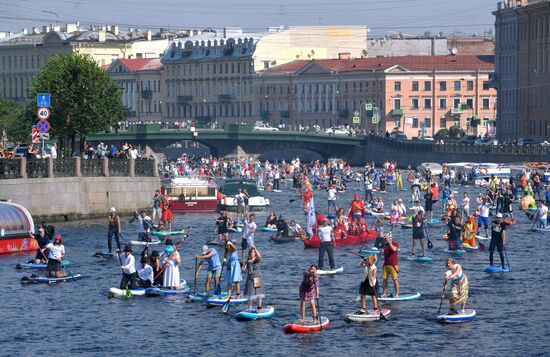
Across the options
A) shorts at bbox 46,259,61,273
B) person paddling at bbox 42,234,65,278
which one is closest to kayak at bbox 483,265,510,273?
person paddling at bbox 42,234,65,278

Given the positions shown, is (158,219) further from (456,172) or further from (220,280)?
(456,172)

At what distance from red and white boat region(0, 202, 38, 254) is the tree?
28.8 metres

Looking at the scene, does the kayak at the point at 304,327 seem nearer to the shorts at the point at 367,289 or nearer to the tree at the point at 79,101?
the shorts at the point at 367,289

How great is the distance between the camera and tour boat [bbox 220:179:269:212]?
84062mm

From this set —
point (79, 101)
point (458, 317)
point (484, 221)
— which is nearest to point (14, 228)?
point (484, 221)

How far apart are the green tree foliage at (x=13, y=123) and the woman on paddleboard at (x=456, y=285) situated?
249 feet

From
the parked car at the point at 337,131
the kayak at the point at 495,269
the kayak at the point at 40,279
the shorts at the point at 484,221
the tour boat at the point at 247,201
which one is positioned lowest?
the kayak at the point at 40,279

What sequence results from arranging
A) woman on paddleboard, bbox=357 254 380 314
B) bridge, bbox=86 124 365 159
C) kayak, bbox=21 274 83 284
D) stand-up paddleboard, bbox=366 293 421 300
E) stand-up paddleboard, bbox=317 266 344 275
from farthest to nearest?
1. bridge, bbox=86 124 365 159
2. stand-up paddleboard, bbox=317 266 344 275
3. kayak, bbox=21 274 83 284
4. stand-up paddleboard, bbox=366 293 421 300
5. woman on paddleboard, bbox=357 254 380 314

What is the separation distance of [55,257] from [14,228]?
28.2 ft

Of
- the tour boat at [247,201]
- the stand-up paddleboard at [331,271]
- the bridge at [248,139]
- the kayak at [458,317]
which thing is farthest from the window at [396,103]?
the kayak at [458,317]

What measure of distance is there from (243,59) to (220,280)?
146 m

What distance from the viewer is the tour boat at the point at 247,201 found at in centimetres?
8406

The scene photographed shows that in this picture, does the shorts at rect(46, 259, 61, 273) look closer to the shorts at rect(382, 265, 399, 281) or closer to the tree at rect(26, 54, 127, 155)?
the shorts at rect(382, 265, 399, 281)

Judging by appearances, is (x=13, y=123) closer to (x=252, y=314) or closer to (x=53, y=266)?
(x=53, y=266)
